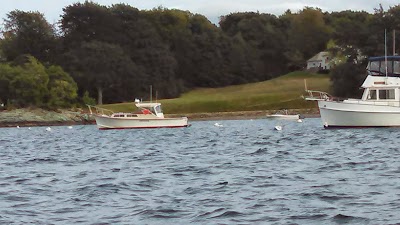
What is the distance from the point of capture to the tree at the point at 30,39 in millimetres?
119125

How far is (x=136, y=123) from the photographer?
72.0 metres

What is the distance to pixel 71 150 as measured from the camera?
3884 cm

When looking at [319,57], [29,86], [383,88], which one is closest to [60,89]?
[29,86]

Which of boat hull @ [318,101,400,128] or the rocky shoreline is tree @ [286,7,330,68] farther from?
boat hull @ [318,101,400,128]

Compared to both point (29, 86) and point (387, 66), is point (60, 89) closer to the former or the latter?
point (29, 86)

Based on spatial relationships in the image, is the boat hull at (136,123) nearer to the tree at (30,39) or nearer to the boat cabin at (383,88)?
the boat cabin at (383,88)

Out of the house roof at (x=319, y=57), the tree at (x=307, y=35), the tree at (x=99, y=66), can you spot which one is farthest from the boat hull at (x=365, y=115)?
the tree at (x=307, y=35)

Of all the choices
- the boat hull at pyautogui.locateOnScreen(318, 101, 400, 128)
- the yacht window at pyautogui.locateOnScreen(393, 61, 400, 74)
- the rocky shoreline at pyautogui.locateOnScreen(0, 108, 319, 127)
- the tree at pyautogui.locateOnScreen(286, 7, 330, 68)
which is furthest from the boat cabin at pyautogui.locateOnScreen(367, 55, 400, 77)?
the tree at pyautogui.locateOnScreen(286, 7, 330, 68)

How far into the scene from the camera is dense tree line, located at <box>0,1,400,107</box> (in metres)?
104

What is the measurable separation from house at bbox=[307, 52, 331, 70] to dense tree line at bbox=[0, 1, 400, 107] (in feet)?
11.8

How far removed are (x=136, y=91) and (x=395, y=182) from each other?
97.8 m

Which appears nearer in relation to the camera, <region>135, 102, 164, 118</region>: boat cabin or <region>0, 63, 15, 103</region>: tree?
<region>135, 102, 164, 118</region>: boat cabin

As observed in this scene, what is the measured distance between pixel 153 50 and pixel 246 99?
20879 mm

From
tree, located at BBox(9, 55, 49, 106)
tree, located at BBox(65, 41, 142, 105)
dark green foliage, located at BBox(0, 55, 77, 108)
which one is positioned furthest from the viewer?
tree, located at BBox(65, 41, 142, 105)
